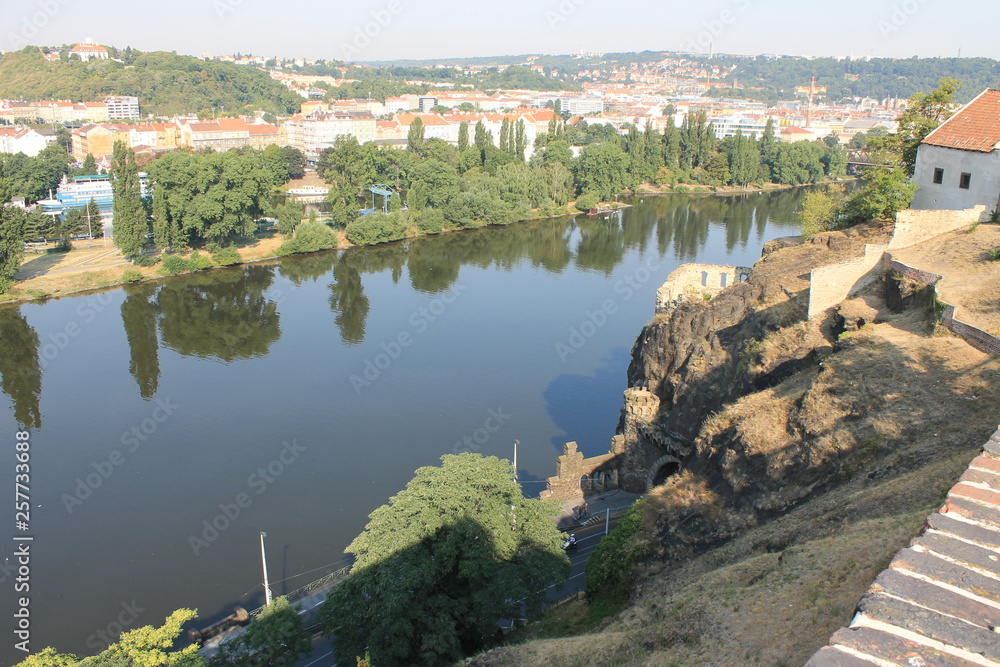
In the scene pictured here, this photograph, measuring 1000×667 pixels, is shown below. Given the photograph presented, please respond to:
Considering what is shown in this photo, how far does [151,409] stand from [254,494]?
27.6ft

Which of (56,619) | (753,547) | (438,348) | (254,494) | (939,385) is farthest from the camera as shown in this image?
(438,348)

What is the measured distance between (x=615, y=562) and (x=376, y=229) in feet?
151

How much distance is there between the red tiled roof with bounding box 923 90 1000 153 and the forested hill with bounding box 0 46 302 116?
454 feet

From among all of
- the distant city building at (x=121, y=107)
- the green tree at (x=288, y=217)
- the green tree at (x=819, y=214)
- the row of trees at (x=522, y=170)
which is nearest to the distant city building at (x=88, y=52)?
the distant city building at (x=121, y=107)

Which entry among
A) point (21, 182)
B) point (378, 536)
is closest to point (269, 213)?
point (21, 182)

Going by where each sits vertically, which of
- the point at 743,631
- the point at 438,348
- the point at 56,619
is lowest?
the point at 56,619

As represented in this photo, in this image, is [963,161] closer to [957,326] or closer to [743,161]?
[957,326]

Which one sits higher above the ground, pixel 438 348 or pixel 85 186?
pixel 85 186

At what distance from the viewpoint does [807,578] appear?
986 centimetres

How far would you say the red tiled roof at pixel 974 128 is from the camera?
82.8 ft

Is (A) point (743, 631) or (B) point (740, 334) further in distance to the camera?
(B) point (740, 334)

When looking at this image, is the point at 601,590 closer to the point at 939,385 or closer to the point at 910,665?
the point at 939,385

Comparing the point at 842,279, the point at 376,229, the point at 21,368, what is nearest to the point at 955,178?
the point at 842,279

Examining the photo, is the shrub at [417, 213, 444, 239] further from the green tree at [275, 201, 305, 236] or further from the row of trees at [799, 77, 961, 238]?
the row of trees at [799, 77, 961, 238]
